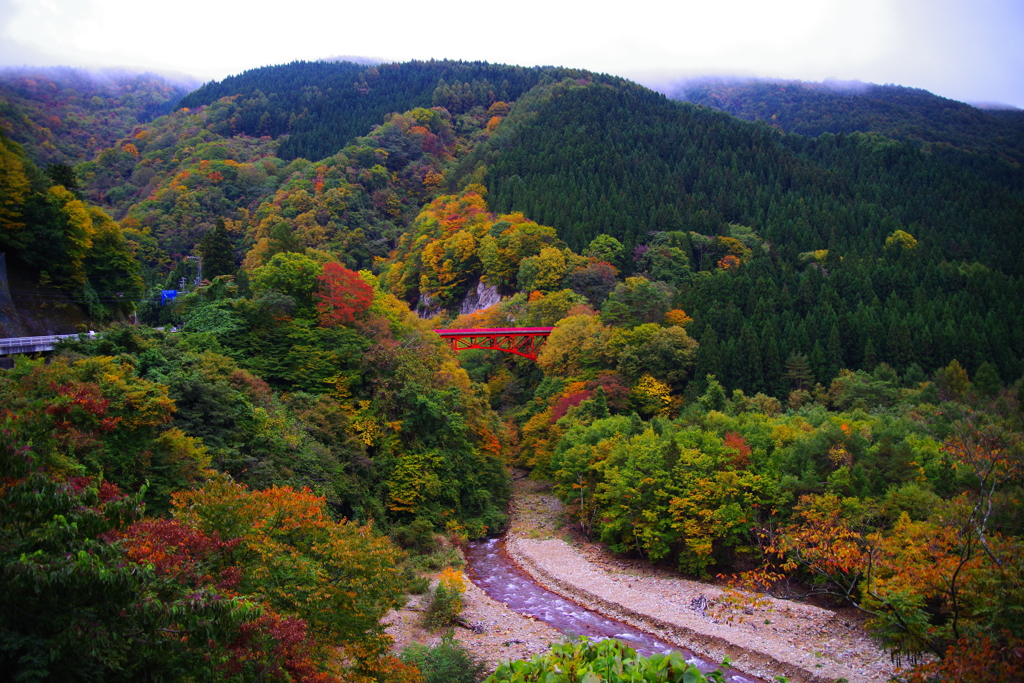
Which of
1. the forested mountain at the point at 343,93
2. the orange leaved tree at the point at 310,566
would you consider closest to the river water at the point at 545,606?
the orange leaved tree at the point at 310,566

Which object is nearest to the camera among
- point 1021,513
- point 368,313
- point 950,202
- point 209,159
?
point 1021,513

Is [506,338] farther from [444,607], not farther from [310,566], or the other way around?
[310,566]

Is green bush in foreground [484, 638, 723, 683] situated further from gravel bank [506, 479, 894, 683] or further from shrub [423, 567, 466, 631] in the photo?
shrub [423, 567, 466, 631]

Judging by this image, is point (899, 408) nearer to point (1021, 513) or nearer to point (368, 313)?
point (1021, 513)

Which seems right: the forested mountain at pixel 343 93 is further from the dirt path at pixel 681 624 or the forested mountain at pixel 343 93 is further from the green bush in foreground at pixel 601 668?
the green bush in foreground at pixel 601 668

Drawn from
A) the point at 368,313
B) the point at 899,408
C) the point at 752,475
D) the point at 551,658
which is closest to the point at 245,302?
the point at 368,313
